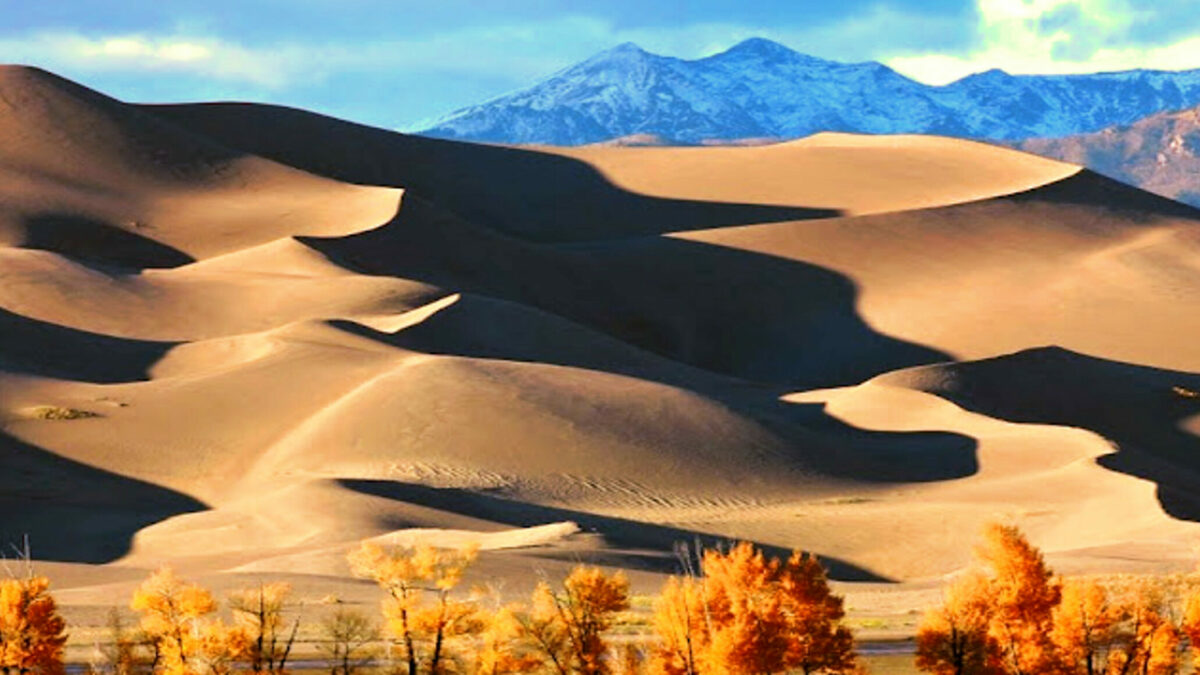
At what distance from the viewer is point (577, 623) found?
51375mm

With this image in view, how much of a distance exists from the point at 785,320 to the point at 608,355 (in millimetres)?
36605

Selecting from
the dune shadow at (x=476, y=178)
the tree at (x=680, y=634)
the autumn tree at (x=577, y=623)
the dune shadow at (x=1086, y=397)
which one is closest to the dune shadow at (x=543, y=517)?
the autumn tree at (x=577, y=623)

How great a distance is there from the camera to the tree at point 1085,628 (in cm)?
5028

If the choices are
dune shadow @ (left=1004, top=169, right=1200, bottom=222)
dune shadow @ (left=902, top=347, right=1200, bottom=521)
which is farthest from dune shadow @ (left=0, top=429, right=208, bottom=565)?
dune shadow @ (left=1004, top=169, right=1200, bottom=222)

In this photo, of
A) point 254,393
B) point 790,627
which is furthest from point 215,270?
point 790,627

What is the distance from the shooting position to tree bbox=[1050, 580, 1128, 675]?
165 ft

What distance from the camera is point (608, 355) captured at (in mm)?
119438

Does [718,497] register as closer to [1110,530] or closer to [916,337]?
[1110,530]

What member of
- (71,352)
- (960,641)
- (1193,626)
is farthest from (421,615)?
(71,352)

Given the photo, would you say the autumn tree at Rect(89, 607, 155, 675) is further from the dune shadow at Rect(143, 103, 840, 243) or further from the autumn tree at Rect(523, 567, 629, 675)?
the dune shadow at Rect(143, 103, 840, 243)

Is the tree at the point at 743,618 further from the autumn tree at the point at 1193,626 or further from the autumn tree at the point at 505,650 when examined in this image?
the autumn tree at the point at 1193,626

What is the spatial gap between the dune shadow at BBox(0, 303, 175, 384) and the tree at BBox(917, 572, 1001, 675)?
60462 millimetres

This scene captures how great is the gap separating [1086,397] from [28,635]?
262ft

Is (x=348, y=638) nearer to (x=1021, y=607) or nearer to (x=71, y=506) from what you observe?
(x=1021, y=607)
